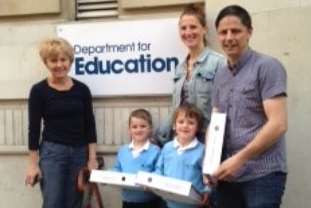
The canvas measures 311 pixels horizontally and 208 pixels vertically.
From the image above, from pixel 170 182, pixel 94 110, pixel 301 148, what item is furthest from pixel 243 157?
pixel 94 110

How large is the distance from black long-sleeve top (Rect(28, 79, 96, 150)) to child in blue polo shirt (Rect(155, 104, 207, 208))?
→ 0.98 meters

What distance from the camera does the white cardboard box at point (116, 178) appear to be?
191 inches

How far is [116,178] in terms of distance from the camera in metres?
4.90

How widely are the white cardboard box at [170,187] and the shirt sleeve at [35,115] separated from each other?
1.25 meters

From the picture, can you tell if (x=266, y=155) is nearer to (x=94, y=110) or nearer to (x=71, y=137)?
(x=71, y=137)

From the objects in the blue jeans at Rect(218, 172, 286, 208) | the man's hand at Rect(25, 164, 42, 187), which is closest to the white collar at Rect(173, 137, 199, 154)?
the blue jeans at Rect(218, 172, 286, 208)

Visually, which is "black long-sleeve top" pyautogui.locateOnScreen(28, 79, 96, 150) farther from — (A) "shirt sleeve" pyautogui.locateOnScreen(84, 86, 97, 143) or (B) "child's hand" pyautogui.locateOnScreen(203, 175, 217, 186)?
(B) "child's hand" pyautogui.locateOnScreen(203, 175, 217, 186)

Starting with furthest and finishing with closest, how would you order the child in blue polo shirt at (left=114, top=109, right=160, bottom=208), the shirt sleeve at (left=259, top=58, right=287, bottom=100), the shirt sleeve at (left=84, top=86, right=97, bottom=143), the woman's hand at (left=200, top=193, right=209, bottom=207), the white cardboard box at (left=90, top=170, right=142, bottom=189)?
the shirt sleeve at (left=84, top=86, right=97, bottom=143)
the child in blue polo shirt at (left=114, top=109, right=160, bottom=208)
the white cardboard box at (left=90, top=170, right=142, bottom=189)
the woman's hand at (left=200, top=193, right=209, bottom=207)
the shirt sleeve at (left=259, top=58, right=287, bottom=100)

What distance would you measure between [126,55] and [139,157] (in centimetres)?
109

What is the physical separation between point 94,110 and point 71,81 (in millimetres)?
476

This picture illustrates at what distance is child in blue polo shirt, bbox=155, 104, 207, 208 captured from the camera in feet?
15.5

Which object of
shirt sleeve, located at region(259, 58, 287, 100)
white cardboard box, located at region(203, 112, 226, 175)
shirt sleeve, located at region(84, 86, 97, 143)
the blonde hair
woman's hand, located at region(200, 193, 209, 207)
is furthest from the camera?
shirt sleeve, located at region(84, 86, 97, 143)

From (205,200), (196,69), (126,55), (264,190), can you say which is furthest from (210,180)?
(126,55)

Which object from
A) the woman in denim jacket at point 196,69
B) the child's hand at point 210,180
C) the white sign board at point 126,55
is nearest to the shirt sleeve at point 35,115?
the white sign board at point 126,55
